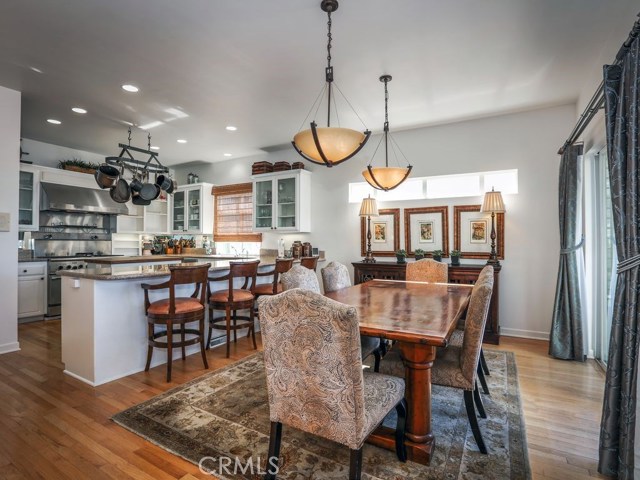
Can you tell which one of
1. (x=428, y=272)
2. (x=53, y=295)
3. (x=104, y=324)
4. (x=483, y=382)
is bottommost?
(x=483, y=382)

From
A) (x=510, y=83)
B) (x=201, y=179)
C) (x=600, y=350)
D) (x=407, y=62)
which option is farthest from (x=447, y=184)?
(x=201, y=179)

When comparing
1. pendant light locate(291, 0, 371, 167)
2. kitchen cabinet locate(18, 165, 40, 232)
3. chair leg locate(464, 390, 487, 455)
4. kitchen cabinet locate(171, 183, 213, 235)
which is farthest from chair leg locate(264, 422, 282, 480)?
kitchen cabinet locate(171, 183, 213, 235)

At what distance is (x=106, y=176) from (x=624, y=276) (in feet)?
15.0

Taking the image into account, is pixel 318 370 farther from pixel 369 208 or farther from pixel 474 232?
pixel 474 232

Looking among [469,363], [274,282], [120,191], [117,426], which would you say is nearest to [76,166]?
[120,191]

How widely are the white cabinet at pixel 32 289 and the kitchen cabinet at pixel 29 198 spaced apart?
1.90 ft

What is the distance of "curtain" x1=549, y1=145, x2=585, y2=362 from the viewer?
3.38 m

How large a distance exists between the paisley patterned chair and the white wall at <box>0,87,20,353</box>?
399 centimetres

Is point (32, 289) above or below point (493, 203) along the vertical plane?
below

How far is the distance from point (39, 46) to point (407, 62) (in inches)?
120

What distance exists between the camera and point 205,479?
1.76m

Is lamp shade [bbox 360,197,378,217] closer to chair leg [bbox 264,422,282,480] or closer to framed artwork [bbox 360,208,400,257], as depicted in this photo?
framed artwork [bbox 360,208,400,257]

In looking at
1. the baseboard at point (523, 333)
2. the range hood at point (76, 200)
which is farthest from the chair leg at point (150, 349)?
the baseboard at point (523, 333)

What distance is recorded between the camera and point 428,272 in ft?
12.6
